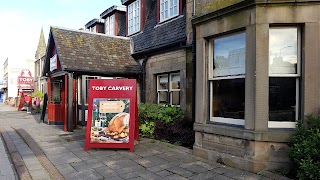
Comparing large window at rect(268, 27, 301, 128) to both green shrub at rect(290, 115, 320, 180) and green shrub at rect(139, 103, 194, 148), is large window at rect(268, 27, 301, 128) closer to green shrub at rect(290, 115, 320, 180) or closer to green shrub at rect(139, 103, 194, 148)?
green shrub at rect(290, 115, 320, 180)

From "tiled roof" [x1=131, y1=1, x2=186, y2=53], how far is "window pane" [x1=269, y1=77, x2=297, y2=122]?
454 cm

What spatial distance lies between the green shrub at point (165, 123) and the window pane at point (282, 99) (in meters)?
2.90

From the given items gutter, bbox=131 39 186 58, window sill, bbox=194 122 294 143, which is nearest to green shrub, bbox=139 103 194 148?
window sill, bbox=194 122 294 143

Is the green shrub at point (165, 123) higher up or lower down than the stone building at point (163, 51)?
lower down

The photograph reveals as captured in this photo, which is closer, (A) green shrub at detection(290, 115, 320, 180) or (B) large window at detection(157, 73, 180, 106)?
(A) green shrub at detection(290, 115, 320, 180)

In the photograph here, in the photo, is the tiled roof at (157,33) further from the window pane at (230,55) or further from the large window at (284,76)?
the large window at (284,76)

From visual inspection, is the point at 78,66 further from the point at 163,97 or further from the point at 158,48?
the point at 163,97

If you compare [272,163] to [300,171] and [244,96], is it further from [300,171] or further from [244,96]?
[244,96]

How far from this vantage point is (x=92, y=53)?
11852mm

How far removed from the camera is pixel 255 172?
5160 mm

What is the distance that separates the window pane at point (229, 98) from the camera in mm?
5827

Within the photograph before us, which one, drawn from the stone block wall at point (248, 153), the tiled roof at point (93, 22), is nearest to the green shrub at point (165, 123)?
the stone block wall at point (248, 153)

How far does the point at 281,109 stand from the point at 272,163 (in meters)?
1.10

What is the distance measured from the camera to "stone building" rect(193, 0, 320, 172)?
16.7 ft
